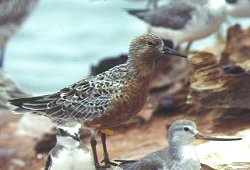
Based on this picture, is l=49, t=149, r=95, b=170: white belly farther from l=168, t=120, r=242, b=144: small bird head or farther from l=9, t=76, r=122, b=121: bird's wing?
l=168, t=120, r=242, b=144: small bird head

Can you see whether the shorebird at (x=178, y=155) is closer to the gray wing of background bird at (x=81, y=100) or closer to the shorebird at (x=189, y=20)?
the gray wing of background bird at (x=81, y=100)

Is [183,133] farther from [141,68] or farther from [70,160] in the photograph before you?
[70,160]

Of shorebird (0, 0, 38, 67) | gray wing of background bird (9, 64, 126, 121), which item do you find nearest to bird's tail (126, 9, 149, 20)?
shorebird (0, 0, 38, 67)

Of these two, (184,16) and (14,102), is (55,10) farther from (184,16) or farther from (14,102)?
(14,102)

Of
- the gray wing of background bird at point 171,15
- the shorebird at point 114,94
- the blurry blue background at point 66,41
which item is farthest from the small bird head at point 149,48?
the blurry blue background at point 66,41

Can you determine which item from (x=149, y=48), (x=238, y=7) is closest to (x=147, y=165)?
(x=149, y=48)

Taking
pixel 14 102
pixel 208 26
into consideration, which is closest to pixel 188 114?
pixel 208 26
